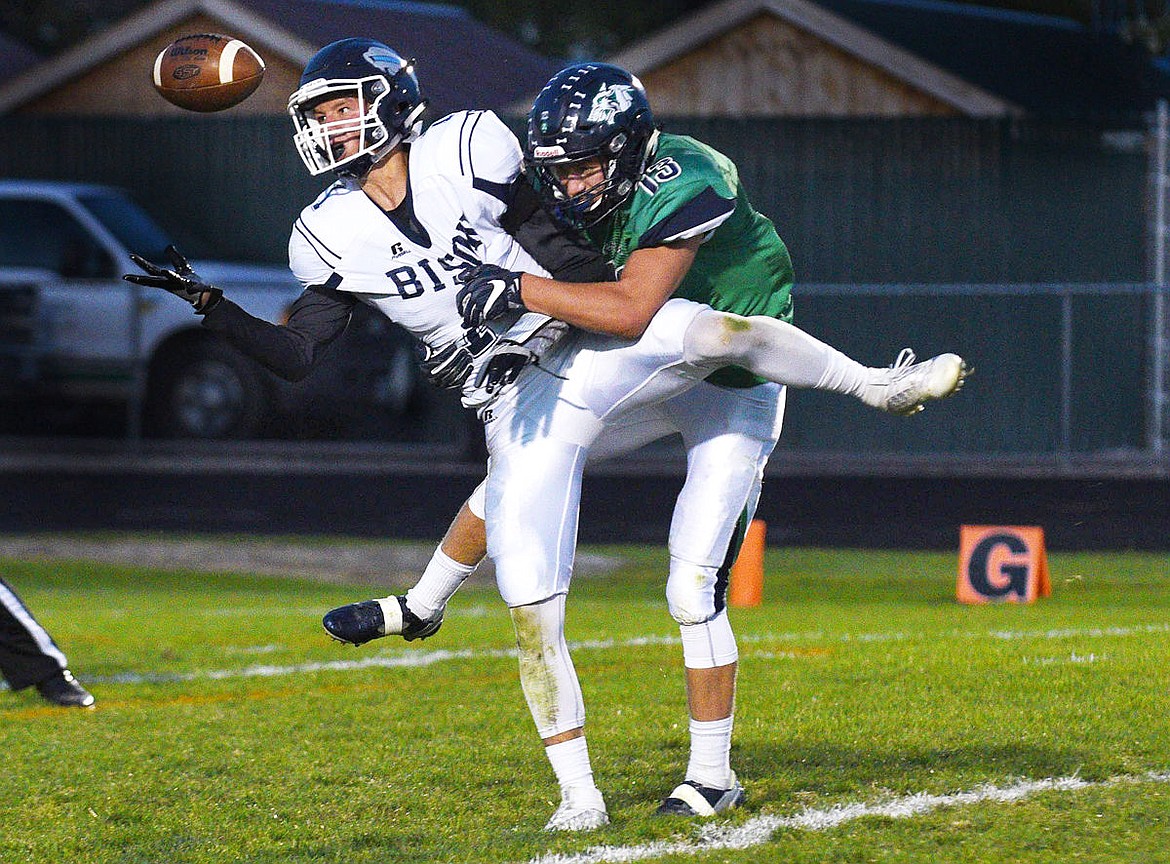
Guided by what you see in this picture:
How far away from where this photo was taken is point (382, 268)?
492 cm

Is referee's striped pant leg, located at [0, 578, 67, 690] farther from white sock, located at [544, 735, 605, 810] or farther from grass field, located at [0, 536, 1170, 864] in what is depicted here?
white sock, located at [544, 735, 605, 810]

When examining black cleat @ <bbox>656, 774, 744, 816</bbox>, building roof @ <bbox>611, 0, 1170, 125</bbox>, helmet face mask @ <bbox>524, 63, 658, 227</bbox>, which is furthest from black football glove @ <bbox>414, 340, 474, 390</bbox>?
building roof @ <bbox>611, 0, 1170, 125</bbox>

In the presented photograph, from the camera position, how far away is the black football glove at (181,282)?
181 inches

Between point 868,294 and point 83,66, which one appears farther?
point 83,66

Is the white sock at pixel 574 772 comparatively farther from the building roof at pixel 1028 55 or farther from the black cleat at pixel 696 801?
the building roof at pixel 1028 55

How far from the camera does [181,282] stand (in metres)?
4.60

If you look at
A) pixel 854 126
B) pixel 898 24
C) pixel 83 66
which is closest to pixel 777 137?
pixel 854 126

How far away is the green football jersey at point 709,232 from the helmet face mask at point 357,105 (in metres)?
0.61

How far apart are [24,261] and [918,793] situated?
14247 millimetres

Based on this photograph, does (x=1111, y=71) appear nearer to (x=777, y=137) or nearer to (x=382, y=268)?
(x=777, y=137)

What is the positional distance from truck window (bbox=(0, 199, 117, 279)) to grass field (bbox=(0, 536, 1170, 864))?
27.3 ft

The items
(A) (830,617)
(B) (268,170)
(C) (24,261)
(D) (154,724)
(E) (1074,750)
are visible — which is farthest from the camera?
(B) (268,170)

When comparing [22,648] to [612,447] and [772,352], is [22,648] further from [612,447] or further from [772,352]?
[772,352]

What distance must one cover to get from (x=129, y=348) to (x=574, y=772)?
12979 mm
